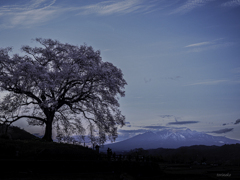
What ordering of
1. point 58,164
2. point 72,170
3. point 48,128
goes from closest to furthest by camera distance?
point 58,164 < point 72,170 < point 48,128

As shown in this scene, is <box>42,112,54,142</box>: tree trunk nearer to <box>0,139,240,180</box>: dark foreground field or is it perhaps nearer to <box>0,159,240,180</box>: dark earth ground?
<box>0,139,240,180</box>: dark foreground field

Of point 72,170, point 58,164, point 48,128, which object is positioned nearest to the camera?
point 58,164

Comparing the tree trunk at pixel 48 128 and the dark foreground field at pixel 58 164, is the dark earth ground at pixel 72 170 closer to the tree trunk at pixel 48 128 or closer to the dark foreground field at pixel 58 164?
the dark foreground field at pixel 58 164

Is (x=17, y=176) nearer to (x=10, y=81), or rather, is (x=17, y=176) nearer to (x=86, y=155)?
(x=86, y=155)

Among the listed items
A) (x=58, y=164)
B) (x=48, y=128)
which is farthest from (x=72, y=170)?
(x=48, y=128)

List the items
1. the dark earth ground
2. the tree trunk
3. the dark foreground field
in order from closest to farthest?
1. the dark earth ground
2. the dark foreground field
3. the tree trunk

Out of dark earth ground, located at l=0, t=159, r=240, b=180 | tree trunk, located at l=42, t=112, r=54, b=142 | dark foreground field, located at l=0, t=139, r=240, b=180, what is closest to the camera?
dark earth ground, located at l=0, t=159, r=240, b=180

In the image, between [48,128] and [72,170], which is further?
[48,128]

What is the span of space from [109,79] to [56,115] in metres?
11.7

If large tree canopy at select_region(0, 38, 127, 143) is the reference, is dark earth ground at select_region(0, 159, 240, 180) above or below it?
below

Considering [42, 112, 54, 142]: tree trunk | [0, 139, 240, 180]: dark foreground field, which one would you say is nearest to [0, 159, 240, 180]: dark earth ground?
[0, 139, 240, 180]: dark foreground field

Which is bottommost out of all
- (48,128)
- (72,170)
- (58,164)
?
(72,170)

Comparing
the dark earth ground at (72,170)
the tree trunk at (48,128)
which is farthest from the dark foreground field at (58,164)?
the tree trunk at (48,128)

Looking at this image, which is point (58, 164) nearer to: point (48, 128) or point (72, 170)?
point (72, 170)
